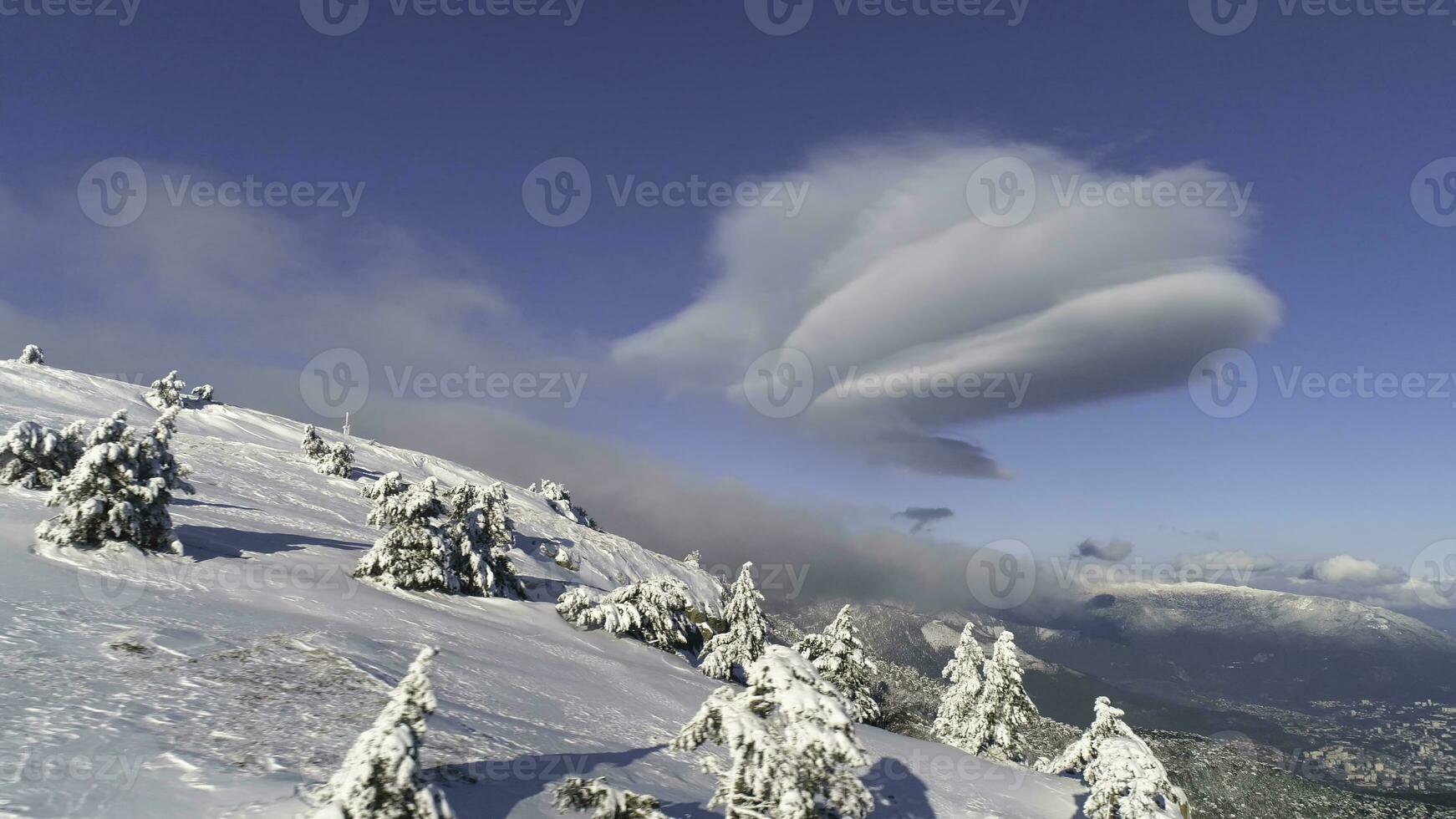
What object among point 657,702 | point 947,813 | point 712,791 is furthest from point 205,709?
point 947,813

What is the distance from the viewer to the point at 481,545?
3347cm

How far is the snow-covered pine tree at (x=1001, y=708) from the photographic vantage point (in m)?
39.3

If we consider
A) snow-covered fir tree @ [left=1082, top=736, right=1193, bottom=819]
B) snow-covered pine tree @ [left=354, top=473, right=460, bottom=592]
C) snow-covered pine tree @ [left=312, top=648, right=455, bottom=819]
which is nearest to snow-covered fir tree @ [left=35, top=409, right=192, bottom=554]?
snow-covered pine tree @ [left=354, top=473, right=460, bottom=592]

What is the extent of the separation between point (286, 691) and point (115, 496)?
11.5m

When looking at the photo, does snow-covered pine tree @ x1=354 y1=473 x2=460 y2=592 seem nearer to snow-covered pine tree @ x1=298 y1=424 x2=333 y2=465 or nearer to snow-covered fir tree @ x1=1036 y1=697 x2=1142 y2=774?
snow-covered fir tree @ x1=1036 y1=697 x2=1142 y2=774

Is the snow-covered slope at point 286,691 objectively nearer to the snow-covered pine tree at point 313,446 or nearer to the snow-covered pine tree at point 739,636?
the snow-covered pine tree at point 739,636

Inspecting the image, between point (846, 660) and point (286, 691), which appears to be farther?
point (846, 660)

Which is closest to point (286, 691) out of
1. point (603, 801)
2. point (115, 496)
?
point (603, 801)

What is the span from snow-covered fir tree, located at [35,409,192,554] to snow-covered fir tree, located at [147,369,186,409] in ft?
192

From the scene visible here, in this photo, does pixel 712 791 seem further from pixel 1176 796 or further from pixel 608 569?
pixel 608 569

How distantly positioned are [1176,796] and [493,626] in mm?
22605

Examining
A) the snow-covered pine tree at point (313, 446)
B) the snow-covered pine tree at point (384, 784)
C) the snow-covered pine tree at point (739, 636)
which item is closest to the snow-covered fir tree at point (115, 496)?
the snow-covered pine tree at point (384, 784)

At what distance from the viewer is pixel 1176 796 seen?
17109 millimetres

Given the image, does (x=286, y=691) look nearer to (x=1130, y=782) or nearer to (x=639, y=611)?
(x=1130, y=782)
